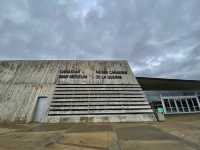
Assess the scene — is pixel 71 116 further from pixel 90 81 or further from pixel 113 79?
pixel 113 79

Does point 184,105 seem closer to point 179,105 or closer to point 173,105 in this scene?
point 179,105

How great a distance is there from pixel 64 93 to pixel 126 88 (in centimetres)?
621

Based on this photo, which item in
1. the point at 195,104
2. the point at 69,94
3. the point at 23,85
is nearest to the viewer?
the point at 69,94

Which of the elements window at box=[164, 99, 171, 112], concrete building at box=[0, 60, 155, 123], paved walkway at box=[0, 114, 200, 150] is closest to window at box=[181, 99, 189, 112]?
window at box=[164, 99, 171, 112]

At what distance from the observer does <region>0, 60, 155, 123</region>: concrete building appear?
1157cm

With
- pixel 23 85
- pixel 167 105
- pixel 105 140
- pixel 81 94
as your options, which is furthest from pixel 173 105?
pixel 23 85

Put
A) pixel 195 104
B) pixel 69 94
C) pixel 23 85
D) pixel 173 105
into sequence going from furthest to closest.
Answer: pixel 195 104 → pixel 173 105 → pixel 23 85 → pixel 69 94

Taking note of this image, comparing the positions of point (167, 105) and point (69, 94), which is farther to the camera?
point (167, 105)

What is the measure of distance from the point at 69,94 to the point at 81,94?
3.75 ft

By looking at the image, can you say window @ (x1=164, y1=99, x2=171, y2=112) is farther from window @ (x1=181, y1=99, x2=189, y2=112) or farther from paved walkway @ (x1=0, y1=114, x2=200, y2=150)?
paved walkway @ (x1=0, y1=114, x2=200, y2=150)

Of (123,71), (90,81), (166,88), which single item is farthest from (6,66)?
(166,88)

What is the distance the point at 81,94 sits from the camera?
13.5 m

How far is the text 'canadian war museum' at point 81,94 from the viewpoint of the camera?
11680mm

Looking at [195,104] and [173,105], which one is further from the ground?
[195,104]
